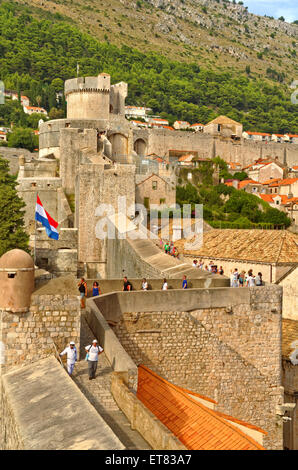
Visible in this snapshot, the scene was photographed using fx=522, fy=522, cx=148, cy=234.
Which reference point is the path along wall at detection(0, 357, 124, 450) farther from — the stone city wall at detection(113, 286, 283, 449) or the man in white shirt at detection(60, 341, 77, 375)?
the stone city wall at detection(113, 286, 283, 449)

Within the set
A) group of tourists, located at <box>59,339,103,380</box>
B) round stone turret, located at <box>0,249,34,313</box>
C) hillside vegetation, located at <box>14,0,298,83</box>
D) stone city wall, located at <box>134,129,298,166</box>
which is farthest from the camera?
hillside vegetation, located at <box>14,0,298,83</box>

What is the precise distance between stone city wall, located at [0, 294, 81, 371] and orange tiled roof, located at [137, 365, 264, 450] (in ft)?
4.97

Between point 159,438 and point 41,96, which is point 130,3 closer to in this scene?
point 41,96

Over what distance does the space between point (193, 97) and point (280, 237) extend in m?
112

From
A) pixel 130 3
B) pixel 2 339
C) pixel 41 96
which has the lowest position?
pixel 2 339

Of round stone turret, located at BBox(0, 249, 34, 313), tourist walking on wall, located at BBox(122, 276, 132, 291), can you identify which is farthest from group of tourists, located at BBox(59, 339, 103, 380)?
tourist walking on wall, located at BBox(122, 276, 132, 291)

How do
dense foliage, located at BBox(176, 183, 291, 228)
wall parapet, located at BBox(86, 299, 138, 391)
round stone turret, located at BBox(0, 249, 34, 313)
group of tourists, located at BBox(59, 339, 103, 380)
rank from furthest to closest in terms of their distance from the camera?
dense foliage, located at BBox(176, 183, 291, 228) < round stone turret, located at BBox(0, 249, 34, 313) < group of tourists, located at BBox(59, 339, 103, 380) < wall parapet, located at BBox(86, 299, 138, 391)

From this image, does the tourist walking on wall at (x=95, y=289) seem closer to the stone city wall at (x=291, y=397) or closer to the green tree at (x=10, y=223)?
the stone city wall at (x=291, y=397)

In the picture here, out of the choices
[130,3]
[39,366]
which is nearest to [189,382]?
[39,366]

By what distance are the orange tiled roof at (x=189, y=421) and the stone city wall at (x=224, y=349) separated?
136cm

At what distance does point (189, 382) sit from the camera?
10.2m

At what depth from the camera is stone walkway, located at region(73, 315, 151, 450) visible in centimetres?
594

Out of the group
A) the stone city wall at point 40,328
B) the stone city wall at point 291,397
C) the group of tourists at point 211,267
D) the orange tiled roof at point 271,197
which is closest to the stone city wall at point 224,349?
the stone city wall at point 40,328

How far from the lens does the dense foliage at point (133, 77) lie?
10881 cm
